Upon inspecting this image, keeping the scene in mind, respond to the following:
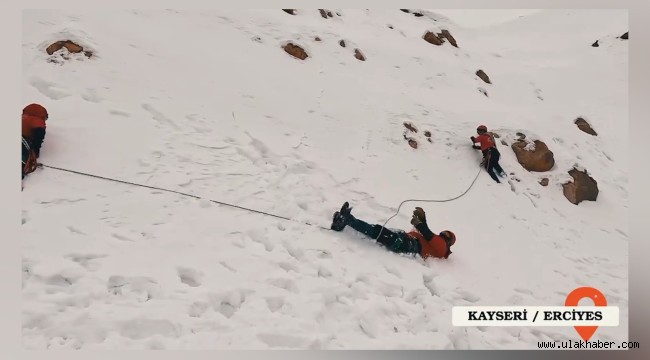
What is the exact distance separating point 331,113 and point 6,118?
8.80 ft

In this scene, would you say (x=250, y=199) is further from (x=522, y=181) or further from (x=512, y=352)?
(x=522, y=181)

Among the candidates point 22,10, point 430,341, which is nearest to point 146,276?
point 430,341

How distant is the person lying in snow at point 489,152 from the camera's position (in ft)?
14.8

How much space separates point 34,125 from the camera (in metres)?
3.29

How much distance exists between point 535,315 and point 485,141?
1792 millimetres

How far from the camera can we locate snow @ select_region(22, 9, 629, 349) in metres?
3.05

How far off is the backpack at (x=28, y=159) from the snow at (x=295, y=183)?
0.12 meters

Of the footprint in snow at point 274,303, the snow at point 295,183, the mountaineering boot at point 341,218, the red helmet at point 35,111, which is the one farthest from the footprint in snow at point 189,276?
the red helmet at point 35,111

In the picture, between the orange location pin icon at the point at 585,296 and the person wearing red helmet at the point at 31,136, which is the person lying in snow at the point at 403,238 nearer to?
the orange location pin icon at the point at 585,296

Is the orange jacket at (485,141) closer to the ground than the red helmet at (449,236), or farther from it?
farther from it

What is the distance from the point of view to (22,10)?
3477 mm

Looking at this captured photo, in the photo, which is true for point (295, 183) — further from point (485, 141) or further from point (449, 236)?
point (485, 141)

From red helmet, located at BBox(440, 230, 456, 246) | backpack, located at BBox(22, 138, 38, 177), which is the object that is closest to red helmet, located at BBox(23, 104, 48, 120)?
backpack, located at BBox(22, 138, 38, 177)

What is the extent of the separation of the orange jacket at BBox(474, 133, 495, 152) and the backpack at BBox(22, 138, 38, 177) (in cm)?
394
